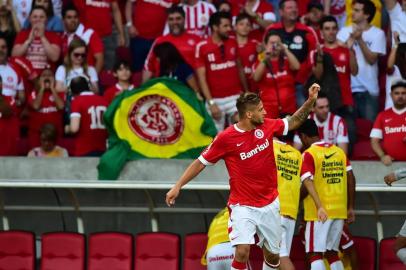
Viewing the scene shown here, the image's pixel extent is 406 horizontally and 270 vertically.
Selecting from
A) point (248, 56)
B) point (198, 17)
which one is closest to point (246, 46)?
point (248, 56)

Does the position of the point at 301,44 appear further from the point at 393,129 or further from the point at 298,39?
the point at 393,129

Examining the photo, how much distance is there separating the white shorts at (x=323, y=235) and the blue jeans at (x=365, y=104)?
7.50 ft

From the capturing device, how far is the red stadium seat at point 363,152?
14906 mm

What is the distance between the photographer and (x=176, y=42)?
15.6m

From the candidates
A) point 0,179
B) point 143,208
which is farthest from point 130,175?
point 0,179

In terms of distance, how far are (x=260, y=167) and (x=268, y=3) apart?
4726 millimetres

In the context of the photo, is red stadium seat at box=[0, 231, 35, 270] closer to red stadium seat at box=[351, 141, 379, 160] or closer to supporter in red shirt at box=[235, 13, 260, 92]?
supporter in red shirt at box=[235, 13, 260, 92]

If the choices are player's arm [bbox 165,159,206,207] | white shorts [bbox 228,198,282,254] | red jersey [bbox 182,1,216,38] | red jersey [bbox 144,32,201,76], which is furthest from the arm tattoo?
red jersey [bbox 182,1,216,38]

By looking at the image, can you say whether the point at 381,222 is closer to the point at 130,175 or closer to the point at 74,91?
the point at 130,175

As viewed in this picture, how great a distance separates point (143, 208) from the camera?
1491 cm

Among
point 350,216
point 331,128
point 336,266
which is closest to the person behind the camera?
point 336,266

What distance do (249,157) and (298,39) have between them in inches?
141

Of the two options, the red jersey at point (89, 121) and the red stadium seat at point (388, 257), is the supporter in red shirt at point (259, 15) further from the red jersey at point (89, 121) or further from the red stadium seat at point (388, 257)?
the red stadium seat at point (388, 257)

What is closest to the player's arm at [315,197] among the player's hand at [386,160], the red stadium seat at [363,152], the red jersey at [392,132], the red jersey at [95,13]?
the player's hand at [386,160]
